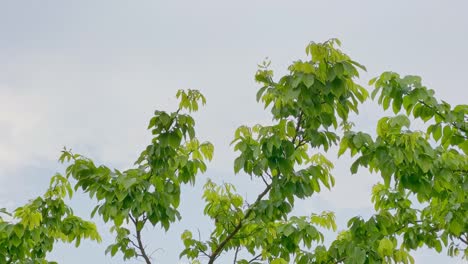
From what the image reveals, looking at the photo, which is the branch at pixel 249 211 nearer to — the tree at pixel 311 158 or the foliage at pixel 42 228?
the tree at pixel 311 158

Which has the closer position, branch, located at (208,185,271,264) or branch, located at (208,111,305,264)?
branch, located at (208,111,305,264)

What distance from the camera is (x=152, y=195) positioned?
5.18m

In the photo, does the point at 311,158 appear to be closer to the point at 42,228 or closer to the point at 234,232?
the point at 234,232

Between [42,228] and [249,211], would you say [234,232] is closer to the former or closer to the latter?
[249,211]

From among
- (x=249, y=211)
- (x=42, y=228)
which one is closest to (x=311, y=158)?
(x=249, y=211)

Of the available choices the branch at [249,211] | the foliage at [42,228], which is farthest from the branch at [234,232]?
the foliage at [42,228]

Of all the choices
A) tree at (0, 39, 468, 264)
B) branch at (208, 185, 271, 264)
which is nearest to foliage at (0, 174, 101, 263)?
tree at (0, 39, 468, 264)

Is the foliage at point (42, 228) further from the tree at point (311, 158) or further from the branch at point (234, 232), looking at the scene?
the branch at point (234, 232)

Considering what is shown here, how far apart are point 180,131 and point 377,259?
7.03ft

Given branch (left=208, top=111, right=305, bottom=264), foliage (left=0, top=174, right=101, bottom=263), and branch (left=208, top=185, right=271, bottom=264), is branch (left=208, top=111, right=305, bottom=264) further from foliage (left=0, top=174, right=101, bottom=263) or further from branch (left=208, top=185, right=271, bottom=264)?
foliage (left=0, top=174, right=101, bottom=263)

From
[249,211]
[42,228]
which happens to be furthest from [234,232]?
[42,228]

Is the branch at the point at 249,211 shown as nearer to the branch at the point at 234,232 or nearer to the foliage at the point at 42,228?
the branch at the point at 234,232

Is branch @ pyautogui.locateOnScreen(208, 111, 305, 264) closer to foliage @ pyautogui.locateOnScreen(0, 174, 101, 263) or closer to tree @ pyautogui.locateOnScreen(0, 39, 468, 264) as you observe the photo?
tree @ pyautogui.locateOnScreen(0, 39, 468, 264)

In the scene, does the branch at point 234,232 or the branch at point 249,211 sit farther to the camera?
the branch at point 234,232
